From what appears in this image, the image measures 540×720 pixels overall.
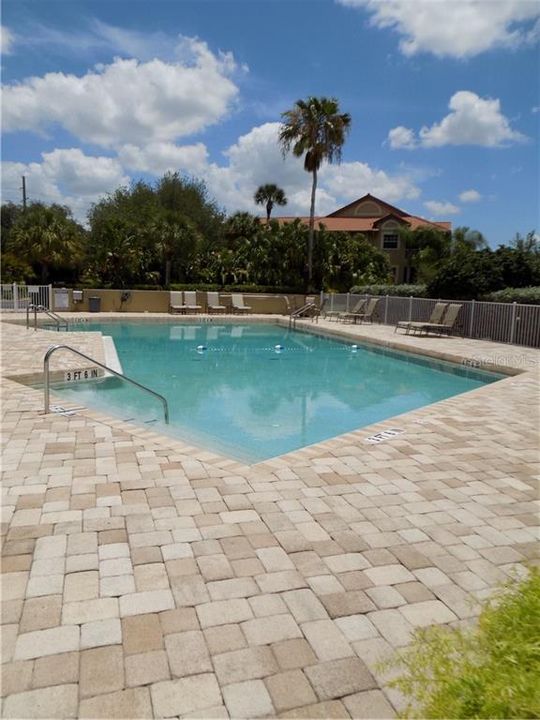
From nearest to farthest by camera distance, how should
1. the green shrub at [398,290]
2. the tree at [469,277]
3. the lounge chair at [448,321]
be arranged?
the lounge chair at [448,321] < the tree at [469,277] < the green shrub at [398,290]

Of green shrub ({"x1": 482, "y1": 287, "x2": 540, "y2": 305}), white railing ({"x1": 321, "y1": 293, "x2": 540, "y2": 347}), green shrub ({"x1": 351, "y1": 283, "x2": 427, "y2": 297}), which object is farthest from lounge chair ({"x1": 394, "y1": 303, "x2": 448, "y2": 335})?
green shrub ({"x1": 351, "y1": 283, "x2": 427, "y2": 297})

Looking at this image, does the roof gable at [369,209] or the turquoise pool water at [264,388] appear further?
the roof gable at [369,209]

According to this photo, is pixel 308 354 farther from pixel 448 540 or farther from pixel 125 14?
pixel 448 540

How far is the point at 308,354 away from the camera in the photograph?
48.2 ft

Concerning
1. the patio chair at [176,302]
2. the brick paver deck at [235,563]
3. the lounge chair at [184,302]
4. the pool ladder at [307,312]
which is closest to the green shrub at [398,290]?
the pool ladder at [307,312]

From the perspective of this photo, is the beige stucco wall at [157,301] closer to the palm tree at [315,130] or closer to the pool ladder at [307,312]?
the pool ladder at [307,312]

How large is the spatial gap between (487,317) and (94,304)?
15387mm

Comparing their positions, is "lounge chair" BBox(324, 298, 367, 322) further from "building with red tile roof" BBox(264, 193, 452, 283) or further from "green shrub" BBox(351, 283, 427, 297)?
"building with red tile roof" BBox(264, 193, 452, 283)

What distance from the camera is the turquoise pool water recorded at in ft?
24.0

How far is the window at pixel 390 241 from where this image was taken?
127ft

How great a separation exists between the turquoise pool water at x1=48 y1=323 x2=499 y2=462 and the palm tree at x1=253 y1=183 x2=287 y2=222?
28.2 metres

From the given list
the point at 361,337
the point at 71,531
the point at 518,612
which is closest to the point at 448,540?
the point at 518,612

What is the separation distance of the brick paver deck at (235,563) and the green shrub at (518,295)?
10256 mm

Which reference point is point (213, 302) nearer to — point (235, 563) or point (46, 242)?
point (46, 242)
